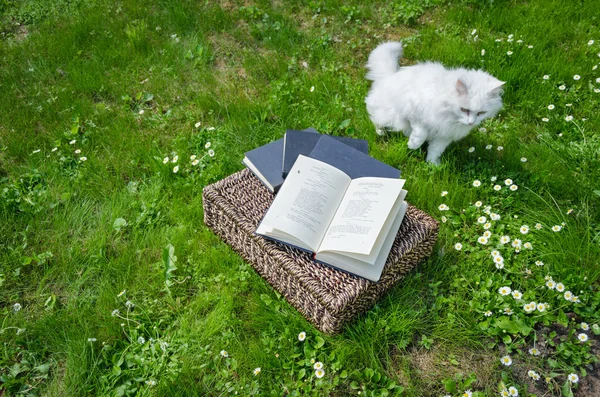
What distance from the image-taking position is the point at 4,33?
4.38 meters

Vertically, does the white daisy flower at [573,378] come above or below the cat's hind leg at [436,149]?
below

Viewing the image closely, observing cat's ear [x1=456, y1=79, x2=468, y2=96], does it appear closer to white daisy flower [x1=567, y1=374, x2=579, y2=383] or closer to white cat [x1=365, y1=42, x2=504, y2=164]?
white cat [x1=365, y1=42, x2=504, y2=164]

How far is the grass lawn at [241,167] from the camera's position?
7.05ft

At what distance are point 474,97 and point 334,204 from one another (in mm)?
1062

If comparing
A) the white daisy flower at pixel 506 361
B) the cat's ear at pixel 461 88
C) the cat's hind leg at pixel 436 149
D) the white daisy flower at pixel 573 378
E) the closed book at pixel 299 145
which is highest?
the cat's ear at pixel 461 88

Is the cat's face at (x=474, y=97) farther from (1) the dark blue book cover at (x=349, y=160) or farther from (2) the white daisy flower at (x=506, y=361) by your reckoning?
(2) the white daisy flower at (x=506, y=361)

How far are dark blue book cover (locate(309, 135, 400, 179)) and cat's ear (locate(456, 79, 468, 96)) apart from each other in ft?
2.10

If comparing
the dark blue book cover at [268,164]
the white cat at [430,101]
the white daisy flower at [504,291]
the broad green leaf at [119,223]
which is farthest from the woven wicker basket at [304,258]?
the white cat at [430,101]

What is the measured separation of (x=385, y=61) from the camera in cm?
323

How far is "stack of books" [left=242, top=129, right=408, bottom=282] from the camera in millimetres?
2051

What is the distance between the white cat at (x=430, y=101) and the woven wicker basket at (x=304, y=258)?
0.68 m

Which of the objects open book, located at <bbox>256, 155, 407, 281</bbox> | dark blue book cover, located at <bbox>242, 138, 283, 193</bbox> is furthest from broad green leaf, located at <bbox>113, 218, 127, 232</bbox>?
open book, located at <bbox>256, 155, 407, 281</bbox>

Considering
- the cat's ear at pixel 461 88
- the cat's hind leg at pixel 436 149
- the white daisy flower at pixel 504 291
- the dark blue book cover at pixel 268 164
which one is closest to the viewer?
the white daisy flower at pixel 504 291

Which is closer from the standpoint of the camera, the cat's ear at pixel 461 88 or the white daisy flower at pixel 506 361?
the white daisy flower at pixel 506 361
